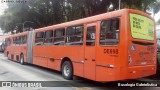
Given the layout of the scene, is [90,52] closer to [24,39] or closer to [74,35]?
[74,35]

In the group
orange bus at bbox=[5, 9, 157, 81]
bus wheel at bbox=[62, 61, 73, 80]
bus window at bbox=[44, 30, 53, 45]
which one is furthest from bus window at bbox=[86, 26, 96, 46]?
bus window at bbox=[44, 30, 53, 45]

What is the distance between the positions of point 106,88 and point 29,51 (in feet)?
30.3

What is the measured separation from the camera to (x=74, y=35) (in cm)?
1158

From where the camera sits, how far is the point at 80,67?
10719mm

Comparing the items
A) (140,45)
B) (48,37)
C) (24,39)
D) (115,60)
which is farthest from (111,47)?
(24,39)

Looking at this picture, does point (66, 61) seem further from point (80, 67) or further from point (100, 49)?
point (100, 49)

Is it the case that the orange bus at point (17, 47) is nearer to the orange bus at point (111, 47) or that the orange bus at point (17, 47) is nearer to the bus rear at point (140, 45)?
the orange bus at point (111, 47)

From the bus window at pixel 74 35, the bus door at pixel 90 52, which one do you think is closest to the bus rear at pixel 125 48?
the bus door at pixel 90 52

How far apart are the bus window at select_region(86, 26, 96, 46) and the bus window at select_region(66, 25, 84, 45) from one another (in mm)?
574

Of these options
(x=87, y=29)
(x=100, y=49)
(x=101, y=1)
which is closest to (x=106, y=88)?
(x=100, y=49)

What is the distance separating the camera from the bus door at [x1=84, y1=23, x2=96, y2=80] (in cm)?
977

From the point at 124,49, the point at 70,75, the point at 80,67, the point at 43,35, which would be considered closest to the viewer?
the point at 124,49

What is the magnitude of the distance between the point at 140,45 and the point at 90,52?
79.0 inches

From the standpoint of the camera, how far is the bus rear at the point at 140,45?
8.61m
